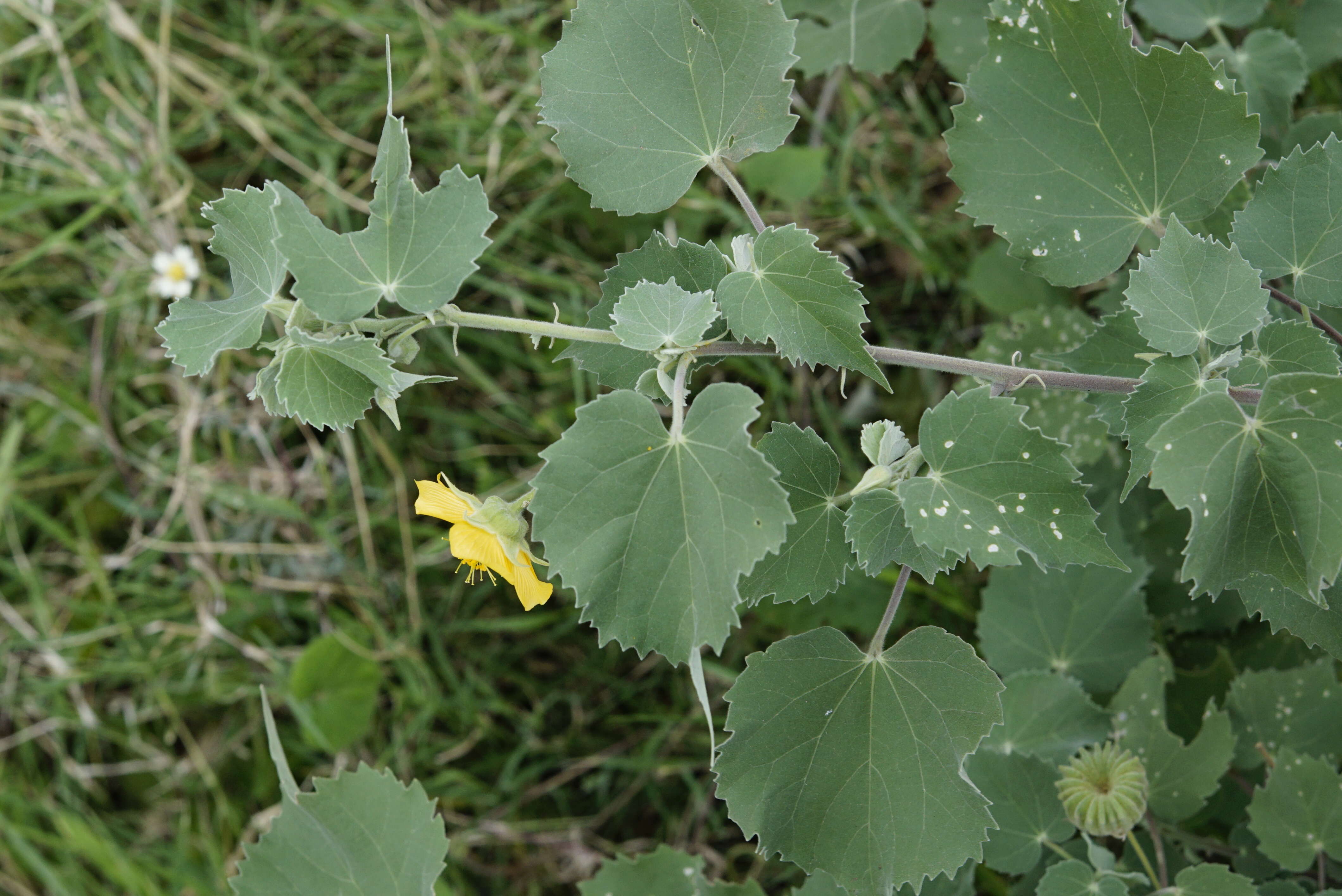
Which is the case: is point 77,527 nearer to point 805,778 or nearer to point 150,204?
point 150,204

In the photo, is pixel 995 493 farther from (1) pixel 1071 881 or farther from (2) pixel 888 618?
(1) pixel 1071 881

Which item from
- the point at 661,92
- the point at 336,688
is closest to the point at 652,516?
the point at 661,92

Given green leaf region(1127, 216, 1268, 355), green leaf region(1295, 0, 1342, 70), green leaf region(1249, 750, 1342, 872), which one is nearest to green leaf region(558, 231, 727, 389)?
green leaf region(1127, 216, 1268, 355)

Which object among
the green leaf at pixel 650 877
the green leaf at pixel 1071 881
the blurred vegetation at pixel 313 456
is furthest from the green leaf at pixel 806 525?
the blurred vegetation at pixel 313 456

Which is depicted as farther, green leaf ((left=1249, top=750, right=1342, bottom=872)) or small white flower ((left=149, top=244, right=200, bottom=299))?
small white flower ((left=149, top=244, right=200, bottom=299))

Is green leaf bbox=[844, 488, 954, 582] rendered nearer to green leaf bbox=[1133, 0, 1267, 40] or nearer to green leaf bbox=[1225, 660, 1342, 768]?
green leaf bbox=[1225, 660, 1342, 768]

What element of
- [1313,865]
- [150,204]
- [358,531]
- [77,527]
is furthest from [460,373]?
[1313,865]
